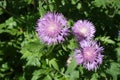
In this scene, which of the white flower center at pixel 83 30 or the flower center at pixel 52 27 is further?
the white flower center at pixel 83 30

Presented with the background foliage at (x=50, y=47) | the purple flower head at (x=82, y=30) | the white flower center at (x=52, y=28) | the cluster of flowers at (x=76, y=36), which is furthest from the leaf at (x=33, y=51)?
the purple flower head at (x=82, y=30)

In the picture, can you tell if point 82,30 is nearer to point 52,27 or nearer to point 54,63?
point 52,27

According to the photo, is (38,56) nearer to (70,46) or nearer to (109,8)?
(70,46)

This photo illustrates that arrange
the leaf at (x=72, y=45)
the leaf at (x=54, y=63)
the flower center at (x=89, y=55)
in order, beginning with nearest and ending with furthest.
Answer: the flower center at (x=89, y=55)
the leaf at (x=72, y=45)
the leaf at (x=54, y=63)

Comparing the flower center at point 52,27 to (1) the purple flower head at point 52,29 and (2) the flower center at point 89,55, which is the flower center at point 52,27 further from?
(2) the flower center at point 89,55

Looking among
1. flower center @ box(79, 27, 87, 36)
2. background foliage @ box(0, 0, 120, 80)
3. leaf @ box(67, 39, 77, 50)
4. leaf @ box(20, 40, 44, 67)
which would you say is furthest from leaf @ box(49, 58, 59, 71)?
flower center @ box(79, 27, 87, 36)

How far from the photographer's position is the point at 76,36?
3.22m

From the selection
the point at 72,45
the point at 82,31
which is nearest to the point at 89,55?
the point at 72,45

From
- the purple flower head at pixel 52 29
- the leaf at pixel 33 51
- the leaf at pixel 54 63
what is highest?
the purple flower head at pixel 52 29

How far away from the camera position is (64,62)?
355cm

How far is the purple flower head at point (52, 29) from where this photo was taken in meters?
3.13

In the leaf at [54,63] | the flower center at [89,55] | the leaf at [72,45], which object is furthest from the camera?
the leaf at [54,63]

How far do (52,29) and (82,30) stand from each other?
31 centimetres

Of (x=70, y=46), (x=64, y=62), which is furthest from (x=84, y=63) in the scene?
(x=64, y=62)
